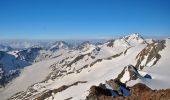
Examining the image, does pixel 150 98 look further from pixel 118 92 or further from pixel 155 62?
pixel 155 62

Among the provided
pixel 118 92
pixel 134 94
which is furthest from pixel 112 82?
pixel 134 94

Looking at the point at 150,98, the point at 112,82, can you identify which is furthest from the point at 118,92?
the point at 150,98

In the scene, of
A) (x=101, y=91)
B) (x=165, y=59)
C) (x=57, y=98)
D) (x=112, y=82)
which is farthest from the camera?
(x=165, y=59)

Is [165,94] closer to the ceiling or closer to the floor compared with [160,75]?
closer to the ceiling

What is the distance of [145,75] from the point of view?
16225 centimetres

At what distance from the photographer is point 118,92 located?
113m

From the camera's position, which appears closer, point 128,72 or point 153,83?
point 153,83

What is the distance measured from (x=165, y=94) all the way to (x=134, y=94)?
12.7m

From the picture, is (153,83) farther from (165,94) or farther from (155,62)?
(165,94)

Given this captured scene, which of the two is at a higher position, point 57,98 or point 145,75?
point 145,75

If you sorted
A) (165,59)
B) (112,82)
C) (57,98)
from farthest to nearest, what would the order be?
(165,59)
(57,98)
(112,82)

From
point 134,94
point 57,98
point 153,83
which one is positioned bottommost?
point 57,98

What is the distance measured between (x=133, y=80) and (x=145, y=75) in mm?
15123

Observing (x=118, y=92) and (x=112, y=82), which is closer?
(x=118, y=92)
